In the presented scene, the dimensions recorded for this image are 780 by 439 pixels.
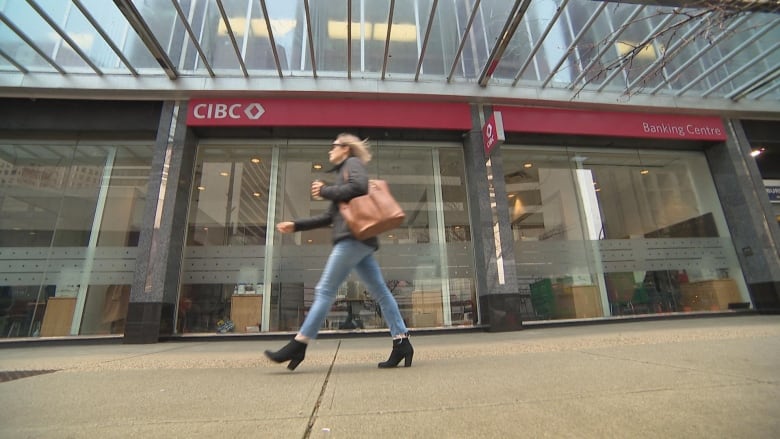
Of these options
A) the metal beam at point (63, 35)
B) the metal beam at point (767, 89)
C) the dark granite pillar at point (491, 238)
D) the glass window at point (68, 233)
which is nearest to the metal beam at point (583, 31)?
the dark granite pillar at point (491, 238)

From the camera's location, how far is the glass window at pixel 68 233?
284 inches

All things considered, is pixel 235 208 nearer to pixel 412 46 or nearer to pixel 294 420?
pixel 412 46

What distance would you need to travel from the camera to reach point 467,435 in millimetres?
1247

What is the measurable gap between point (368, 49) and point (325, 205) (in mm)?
3590

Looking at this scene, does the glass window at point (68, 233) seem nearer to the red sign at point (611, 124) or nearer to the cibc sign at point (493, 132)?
the cibc sign at point (493, 132)

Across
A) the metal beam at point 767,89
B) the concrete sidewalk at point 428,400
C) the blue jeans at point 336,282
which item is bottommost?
the concrete sidewalk at point 428,400

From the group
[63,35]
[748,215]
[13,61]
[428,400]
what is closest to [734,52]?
[748,215]

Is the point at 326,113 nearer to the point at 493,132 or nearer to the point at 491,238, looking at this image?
the point at 493,132

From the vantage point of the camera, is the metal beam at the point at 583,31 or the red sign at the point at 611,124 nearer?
the metal beam at the point at 583,31

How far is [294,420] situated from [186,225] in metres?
7.63

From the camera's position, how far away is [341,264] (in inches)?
104

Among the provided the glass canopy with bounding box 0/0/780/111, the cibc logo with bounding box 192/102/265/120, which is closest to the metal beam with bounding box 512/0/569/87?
the glass canopy with bounding box 0/0/780/111

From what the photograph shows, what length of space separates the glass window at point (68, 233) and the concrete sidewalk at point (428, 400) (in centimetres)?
574

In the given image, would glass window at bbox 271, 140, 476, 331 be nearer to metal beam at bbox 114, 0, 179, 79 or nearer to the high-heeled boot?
metal beam at bbox 114, 0, 179, 79
